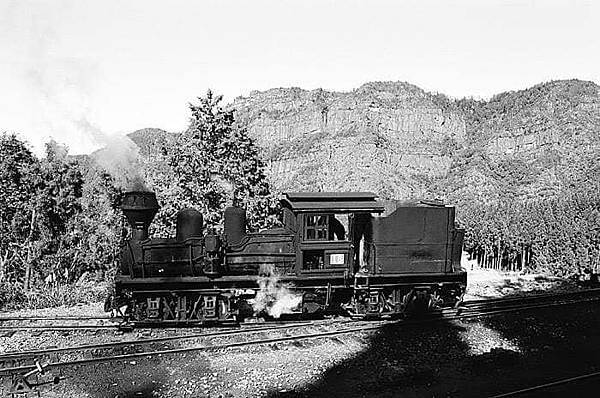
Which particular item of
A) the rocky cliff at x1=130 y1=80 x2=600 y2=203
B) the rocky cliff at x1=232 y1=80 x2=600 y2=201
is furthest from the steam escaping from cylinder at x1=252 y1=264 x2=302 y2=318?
the rocky cliff at x1=232 y1=80 x2=600 y2=201

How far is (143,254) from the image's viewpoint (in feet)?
41.7

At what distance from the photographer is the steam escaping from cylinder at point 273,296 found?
1293 cm

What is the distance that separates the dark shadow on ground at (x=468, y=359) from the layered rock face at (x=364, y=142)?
96984 millimetres

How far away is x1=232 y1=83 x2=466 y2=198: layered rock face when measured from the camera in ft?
437

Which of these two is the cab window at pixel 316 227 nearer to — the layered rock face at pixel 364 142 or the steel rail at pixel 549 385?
the steel rail at pixel 549 385

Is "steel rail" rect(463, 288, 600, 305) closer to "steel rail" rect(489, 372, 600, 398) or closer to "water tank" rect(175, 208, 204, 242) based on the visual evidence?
"steel rail" rect(489, 372, 600, 398)

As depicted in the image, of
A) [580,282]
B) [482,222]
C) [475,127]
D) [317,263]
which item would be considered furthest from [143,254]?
[475,127]

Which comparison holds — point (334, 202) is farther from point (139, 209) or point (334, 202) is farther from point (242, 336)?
point (139, 209)

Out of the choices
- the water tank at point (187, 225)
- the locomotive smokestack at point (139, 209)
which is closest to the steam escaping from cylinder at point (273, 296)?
the water tank at point (187, 225)

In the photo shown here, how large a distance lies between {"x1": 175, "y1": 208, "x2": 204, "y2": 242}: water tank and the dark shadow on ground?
5067 mm

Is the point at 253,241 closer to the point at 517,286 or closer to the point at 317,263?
the point at 317,263

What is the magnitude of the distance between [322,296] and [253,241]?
90.2 inches

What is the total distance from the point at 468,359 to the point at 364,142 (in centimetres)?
14956

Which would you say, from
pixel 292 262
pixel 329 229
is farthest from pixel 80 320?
pixel 329 229
